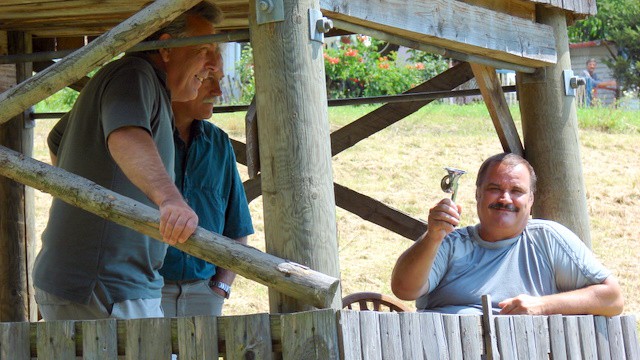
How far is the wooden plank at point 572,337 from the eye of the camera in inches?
202

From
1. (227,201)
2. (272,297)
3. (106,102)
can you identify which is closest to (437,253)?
(227,201)

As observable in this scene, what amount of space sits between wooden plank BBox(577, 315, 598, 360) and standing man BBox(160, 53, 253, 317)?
5.13 feet

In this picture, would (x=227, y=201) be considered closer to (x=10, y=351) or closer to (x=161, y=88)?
(x=161, y=88)

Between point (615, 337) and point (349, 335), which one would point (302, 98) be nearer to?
point (349, 335)

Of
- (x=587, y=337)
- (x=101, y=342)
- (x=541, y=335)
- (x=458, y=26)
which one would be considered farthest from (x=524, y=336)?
(x=101, y=342)

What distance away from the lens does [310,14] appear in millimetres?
4086

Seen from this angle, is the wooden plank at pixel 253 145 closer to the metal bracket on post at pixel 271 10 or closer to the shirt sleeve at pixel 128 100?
the shirt sleeve at pixel 128 100

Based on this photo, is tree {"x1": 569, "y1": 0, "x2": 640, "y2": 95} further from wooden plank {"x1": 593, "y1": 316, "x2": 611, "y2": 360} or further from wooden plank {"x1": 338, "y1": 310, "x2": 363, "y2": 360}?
wooden plank {"x1": 338, "y1": 310, "x2": 363, "y2": 360}

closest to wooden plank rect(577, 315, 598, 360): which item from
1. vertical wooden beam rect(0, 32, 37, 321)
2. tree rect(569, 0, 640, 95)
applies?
vertical wooden beam rect(0, 32, 37, 321)

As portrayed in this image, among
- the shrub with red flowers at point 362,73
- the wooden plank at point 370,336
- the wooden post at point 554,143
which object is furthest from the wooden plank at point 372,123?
the shrub with red flowers at point 362,73

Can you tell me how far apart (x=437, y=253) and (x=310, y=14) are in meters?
1.80

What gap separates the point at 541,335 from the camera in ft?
16.4

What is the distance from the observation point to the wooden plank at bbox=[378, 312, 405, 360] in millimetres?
4023

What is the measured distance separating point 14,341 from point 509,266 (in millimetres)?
2501
